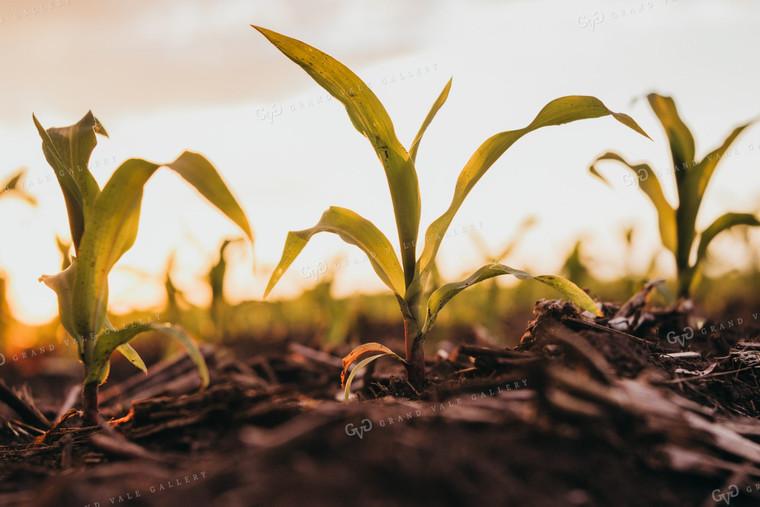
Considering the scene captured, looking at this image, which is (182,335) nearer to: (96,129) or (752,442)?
(96,129)

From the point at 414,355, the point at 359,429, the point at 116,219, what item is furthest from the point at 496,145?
the point at 116,219

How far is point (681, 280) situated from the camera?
7.77 feet

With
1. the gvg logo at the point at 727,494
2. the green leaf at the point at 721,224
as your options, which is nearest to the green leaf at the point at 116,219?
the gvg logo at the point at 727,494

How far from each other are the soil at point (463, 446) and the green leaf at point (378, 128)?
429 mm

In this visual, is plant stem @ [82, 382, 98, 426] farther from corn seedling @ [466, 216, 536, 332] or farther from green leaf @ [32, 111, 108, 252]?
corn seedling @ [466, 216, 536, 332]

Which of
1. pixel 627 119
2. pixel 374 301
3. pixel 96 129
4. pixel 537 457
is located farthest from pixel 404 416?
pixel 374 301

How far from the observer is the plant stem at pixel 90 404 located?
4.47ft

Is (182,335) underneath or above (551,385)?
above

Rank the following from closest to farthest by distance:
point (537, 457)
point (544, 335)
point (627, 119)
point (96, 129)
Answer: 1. point (537, 457)
2. point (544, 335)
3. point (627, 119)
4. point (96, 129)

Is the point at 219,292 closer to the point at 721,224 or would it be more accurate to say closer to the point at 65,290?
the point at 65,290

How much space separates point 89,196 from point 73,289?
0.30 meters

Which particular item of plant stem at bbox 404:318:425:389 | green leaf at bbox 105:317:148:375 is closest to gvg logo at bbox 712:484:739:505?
plant stem at bbox 404:318:425:389

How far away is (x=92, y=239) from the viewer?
4.09 ft

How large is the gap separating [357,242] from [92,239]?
2.28 feet
